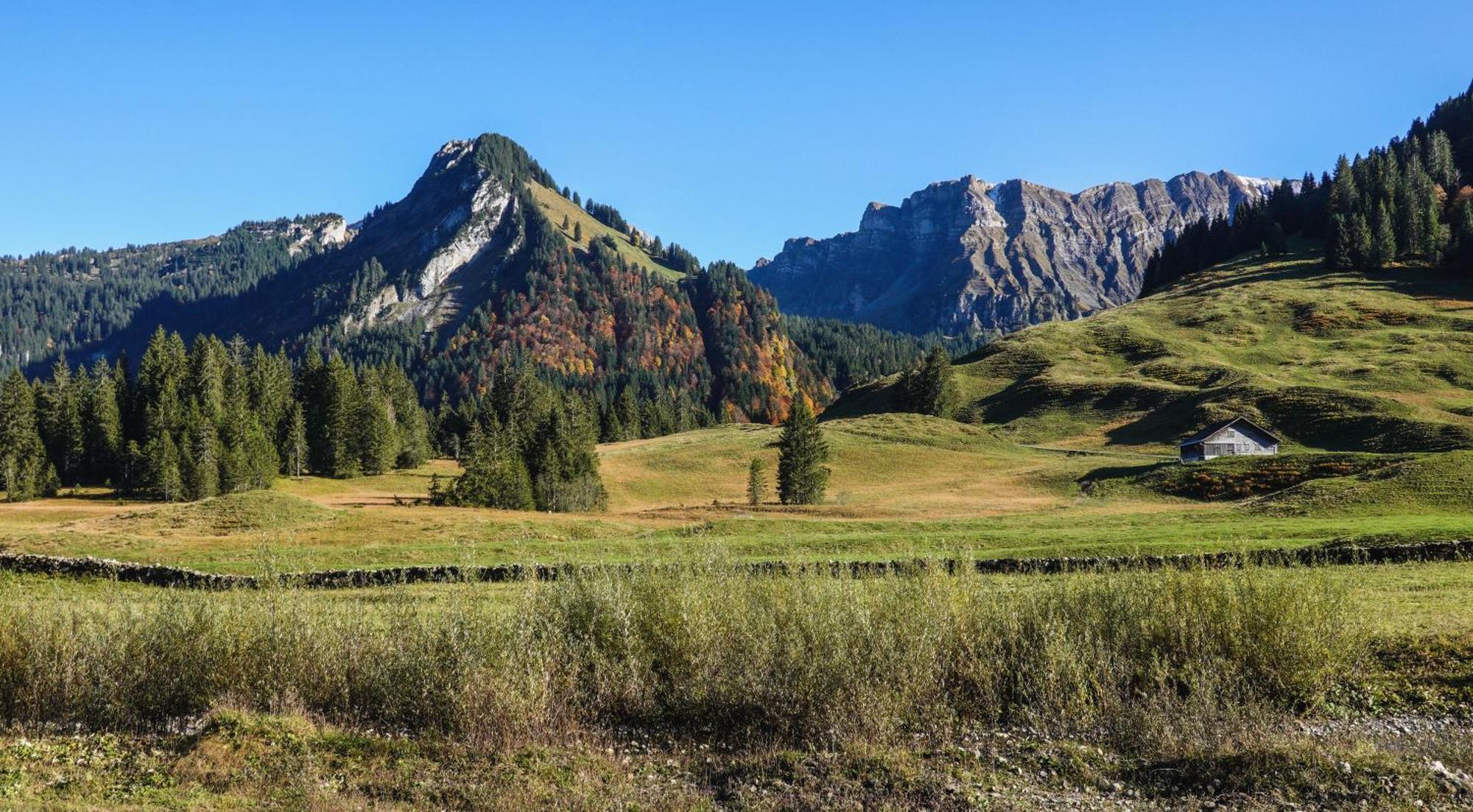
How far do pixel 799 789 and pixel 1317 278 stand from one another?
19595 centimetres

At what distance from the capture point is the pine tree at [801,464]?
76.7 m

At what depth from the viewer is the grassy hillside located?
95500 mm

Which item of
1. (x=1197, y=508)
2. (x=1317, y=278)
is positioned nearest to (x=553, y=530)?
(x=1197, y=508)

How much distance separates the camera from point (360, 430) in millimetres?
104438

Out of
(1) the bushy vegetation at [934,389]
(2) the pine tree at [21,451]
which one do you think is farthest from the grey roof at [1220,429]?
(2) the pine tree at [21,451]

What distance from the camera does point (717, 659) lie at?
51.3ft

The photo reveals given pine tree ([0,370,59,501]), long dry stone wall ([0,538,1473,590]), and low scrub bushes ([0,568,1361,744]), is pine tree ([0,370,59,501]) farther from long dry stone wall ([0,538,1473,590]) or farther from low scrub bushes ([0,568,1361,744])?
low scrub bushes ([0,568,1361,744])

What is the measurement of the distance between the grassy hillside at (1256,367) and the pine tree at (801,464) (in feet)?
167

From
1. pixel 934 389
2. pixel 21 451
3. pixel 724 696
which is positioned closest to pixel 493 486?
pixel 21 451

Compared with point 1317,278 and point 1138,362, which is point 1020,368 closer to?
point 1138,362

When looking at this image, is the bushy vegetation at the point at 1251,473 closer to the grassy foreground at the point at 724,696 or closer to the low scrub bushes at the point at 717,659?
the grassy foreground at the point at 724,696

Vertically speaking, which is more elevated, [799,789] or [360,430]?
[360,430]

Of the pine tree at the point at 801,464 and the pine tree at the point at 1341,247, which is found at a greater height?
the pine tree at the point at 1341,247

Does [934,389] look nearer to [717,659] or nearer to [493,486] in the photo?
[493,486]
